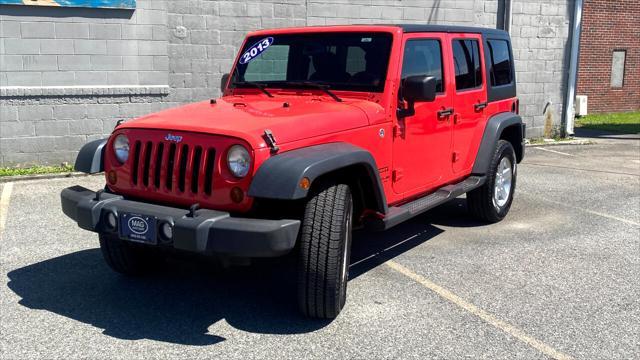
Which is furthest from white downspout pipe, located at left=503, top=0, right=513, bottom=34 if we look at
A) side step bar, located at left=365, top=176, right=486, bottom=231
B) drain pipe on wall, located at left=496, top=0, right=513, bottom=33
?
side step bar, located at left=365, top=176, right=486, bottom=231

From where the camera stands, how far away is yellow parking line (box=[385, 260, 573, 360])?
3775 millimetres

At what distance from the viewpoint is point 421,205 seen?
509 cm

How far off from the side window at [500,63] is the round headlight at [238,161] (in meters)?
3.58

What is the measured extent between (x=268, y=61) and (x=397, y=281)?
7.26 feet

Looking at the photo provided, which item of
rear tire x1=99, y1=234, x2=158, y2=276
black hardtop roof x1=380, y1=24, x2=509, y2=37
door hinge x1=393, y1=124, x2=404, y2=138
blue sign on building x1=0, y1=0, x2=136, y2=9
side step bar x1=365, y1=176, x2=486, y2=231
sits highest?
blue sign on building x1=0, y1=0, x2=136, y2=9

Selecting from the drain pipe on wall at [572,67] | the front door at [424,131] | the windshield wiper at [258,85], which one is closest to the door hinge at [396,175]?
the front door at [424,131]

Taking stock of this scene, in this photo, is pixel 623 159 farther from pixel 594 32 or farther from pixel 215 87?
pixel 594 32

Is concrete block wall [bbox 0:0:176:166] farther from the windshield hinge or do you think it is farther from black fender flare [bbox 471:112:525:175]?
the windshield hinge

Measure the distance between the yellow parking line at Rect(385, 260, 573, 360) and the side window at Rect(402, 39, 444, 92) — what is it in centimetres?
150

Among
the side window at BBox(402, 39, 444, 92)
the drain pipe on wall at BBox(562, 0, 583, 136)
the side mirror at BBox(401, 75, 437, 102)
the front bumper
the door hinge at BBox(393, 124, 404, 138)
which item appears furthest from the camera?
the drain pipe on wall at BBox(562, 0, 583, 136)

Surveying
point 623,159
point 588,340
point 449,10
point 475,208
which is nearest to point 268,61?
point 475,208

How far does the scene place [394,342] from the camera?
3.84 m

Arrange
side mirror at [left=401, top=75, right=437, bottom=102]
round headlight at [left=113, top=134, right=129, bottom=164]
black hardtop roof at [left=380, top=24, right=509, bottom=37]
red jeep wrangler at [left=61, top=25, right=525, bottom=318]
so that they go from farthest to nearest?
black hardtop roof at [left=380, top=24, right=509, bottom=37], side mirror at [left=401, top=75, right=437, bottom=102], round headlight at [left=113, top=134, right=129, bottom=164], red jeep wrangler at [left=61, top=25, right=525, bottom=318]

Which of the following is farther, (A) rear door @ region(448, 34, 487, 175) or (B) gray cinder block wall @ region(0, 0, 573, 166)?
(B) gray cinder block wall @ region(0, 0, 573, 166)
